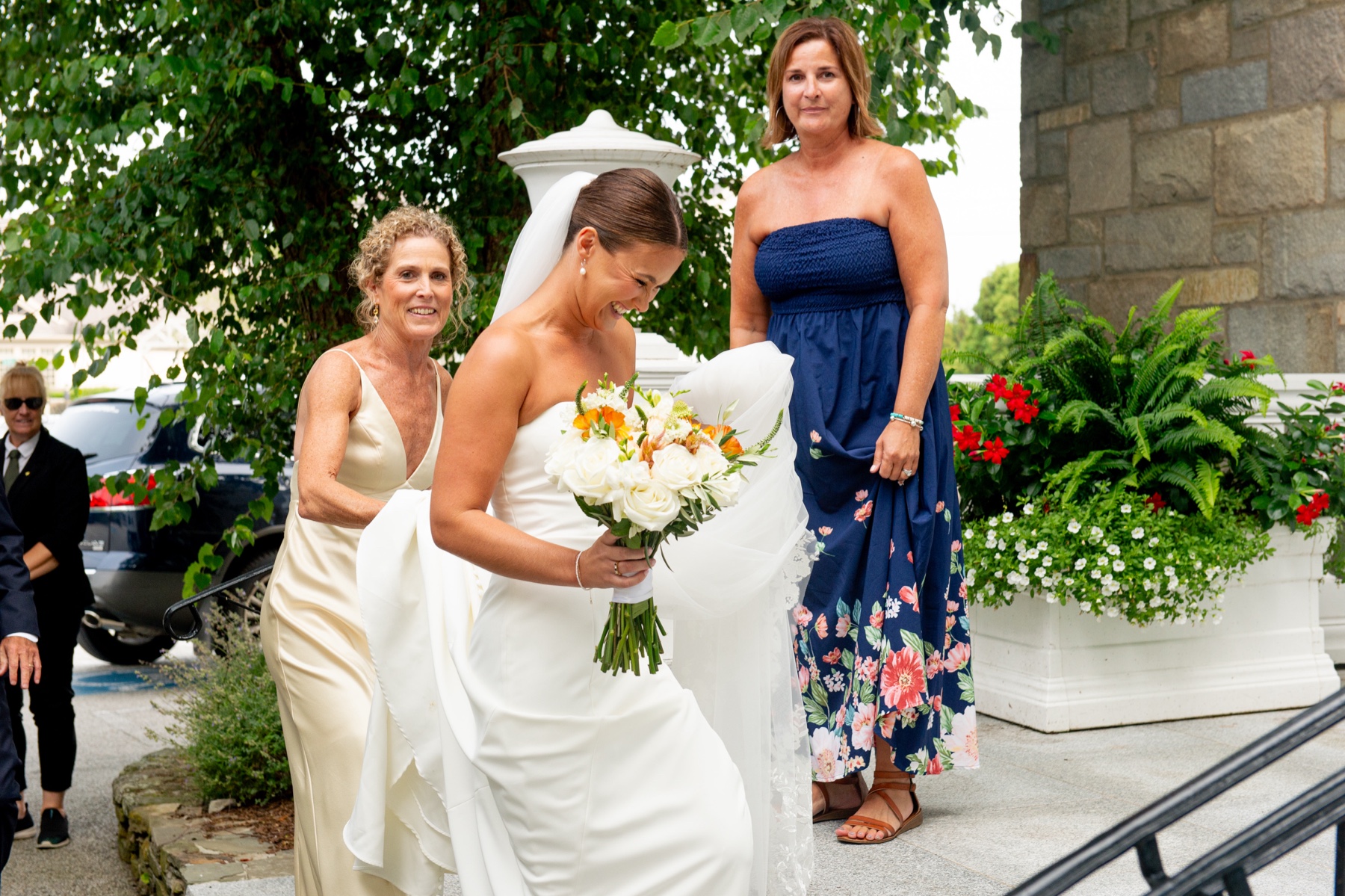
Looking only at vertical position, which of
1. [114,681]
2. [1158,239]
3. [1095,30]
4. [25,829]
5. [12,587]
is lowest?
[114,681]

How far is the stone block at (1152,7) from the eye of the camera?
7023mm

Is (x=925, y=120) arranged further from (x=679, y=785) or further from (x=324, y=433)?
(x=679, y=785)

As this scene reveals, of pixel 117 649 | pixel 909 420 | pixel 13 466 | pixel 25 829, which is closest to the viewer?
pixel 909 420

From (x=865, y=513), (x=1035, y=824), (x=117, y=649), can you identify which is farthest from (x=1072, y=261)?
(x=117, y=649)

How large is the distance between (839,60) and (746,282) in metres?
0.71

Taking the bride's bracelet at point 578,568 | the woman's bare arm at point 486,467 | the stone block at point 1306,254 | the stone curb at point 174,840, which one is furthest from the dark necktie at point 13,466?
the stone block at point 1306,254

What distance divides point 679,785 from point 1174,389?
11.0ft

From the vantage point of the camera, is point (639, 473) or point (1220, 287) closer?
point (639, 473)

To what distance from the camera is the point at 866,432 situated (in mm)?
4012

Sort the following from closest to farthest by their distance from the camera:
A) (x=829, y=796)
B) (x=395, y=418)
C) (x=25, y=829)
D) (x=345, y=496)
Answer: (x=345, y=496), (x=395, y=418), (x=829, y=796), (x=25, y=829)

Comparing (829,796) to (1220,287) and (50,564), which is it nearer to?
(50,564)

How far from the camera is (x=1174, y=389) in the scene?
520 cm

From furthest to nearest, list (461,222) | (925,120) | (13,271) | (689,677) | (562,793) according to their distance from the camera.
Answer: (925,120) < (461,222) < (13,271) < (689,677) < (562,793)


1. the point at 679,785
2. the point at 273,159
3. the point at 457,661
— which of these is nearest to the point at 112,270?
the point at 273,159
